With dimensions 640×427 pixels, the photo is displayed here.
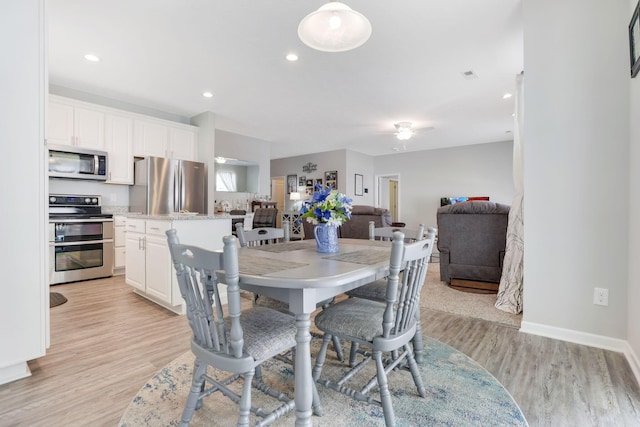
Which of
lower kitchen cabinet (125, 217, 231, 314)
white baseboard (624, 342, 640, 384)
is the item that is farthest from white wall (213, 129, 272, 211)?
white baseboard (624, 342, 640, 384)

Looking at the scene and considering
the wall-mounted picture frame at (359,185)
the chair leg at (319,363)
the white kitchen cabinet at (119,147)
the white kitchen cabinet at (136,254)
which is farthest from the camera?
the wall-mounted picture frame at (359,185)

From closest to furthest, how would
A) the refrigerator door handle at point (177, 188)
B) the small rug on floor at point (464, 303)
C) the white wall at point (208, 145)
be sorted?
the small rug on floor at point (464, 303) < the refrigerator door handle at point (177, 188) < the white wall at point (208, 145)

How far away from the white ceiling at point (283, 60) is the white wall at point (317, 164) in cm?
252

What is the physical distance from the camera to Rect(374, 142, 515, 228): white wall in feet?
24.4

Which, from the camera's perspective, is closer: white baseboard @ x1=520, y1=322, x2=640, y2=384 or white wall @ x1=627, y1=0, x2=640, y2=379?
white wall @ x1=627, y1=0, x2=640, y2=379

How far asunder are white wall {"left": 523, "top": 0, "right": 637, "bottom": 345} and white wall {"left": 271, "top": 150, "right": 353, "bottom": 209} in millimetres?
5816

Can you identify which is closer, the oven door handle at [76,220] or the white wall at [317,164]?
the oven door handle at [76,220]

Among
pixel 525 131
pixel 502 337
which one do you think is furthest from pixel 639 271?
pixel 525 131

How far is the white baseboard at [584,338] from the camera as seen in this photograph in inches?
76.8

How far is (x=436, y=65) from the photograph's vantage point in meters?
3.45

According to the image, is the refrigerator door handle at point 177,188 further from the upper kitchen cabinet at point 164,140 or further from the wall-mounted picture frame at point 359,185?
the wall-mounted picture frame at point 359,185

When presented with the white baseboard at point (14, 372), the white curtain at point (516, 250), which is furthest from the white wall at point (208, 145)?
the white curtain at point (516, 250)

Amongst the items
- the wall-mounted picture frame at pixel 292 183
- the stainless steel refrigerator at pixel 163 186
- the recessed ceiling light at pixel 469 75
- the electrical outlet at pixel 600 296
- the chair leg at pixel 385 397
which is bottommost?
the chair leg at pixel 385 397

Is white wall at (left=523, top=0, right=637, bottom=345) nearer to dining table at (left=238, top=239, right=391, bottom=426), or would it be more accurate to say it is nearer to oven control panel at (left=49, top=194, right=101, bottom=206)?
dining table at (left=238, top=239, right=391, bottom=426)
